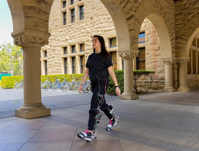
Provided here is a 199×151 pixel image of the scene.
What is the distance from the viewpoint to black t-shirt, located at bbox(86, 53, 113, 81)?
9.49ft

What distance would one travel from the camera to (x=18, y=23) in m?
4.25

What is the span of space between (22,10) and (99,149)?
335 cm

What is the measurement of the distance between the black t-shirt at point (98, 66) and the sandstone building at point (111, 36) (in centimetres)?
198

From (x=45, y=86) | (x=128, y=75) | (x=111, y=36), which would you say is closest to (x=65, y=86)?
(x=45, y=86)

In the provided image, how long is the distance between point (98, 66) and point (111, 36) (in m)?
10.3

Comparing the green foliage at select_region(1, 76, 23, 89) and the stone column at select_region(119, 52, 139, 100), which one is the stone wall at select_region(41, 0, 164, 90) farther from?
the stone column at select_region(119, 52, 139, 100)

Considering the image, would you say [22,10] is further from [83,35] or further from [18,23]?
[83,35]

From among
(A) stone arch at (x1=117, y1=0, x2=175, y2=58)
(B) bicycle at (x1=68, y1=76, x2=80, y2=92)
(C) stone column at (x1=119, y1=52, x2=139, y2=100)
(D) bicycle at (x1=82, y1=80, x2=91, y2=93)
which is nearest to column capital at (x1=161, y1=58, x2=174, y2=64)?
(A) stone arch at (x1=117, y1=0, x2=175, y2=58)

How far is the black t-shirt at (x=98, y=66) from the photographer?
2.89 m

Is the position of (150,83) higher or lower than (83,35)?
lower

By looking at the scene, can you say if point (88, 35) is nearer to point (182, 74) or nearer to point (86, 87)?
point (86, 87)

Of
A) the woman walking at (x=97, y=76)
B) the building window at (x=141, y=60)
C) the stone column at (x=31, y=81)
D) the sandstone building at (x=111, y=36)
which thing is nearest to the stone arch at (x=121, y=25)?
the sandstone building at (x=111, y=36)

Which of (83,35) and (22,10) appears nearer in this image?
(22,10)

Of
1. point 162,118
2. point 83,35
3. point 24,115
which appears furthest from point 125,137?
point 83,35
